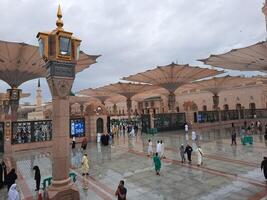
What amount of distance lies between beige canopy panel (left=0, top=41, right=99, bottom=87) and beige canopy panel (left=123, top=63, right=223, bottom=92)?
9.77 m

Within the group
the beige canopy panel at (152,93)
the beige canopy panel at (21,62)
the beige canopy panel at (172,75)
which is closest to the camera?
the beige canopy panel at (21,62)

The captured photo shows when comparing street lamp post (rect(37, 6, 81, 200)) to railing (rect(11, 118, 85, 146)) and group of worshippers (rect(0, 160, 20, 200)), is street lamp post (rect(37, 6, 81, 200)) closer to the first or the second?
group of worshippers (rect(0, 160, 20, 200))

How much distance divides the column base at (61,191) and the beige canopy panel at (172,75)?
22.6 m

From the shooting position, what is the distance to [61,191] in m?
7.12

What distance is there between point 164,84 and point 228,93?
29.4m

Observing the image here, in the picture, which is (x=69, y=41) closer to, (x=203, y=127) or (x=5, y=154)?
(x=5, y=154)

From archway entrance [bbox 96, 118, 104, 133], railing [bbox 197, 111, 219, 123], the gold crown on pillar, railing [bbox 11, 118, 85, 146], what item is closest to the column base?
the gold crown on pillar

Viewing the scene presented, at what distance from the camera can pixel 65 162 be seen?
7.42 m

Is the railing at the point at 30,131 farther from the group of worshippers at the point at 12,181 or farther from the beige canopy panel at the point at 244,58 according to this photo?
the beige canopy panel at the point at 244,58

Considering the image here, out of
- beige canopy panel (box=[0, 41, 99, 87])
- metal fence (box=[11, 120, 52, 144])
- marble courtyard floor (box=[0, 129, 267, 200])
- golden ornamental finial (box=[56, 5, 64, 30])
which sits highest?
beige canopy panel (box=[0, 41, 99, 87])

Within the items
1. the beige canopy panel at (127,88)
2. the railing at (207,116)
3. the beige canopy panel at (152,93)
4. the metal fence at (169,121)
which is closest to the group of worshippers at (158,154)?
the metal fence at (169,121)

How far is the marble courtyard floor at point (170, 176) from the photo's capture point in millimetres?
8156

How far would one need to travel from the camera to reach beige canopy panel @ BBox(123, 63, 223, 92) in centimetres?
2908

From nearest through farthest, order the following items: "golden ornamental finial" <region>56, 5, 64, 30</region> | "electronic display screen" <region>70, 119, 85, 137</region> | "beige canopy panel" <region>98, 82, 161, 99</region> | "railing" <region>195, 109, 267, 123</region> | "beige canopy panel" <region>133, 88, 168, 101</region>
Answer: "golden ornamental finial" <region>56, 5, 64, 30</region> → "electronic display screen" <region>70, 119, 85, 137</region> → "railing" <region>195, 109, 267, 123</region> → "beige canopy panel" <region>98, 82, 161, 99</region> → "beige canopy panel" <region>133, 88, 168, 101</region>
